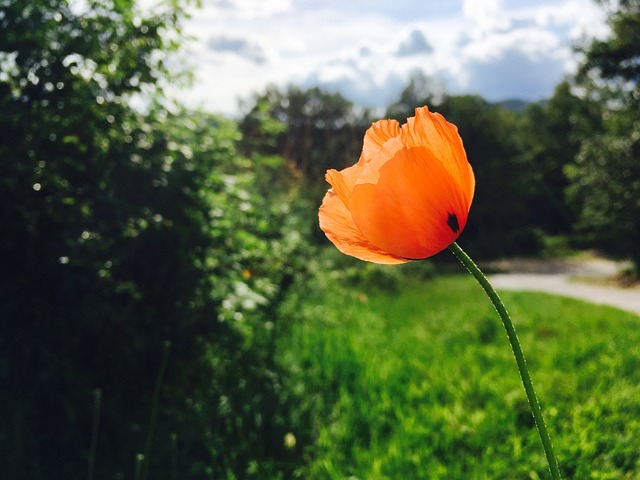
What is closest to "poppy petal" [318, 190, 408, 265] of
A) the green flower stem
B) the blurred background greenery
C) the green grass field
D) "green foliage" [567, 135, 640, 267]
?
A: the green flower stem

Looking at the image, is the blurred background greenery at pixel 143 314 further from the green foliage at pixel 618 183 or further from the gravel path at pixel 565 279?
the green foliage at pixel 618 183

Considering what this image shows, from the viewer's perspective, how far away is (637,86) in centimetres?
1614

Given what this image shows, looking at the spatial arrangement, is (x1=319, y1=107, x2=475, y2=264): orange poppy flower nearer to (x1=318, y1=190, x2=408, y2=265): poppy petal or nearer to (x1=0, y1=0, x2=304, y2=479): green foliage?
(x1=318, y1=190, x2=408, y2=265): poppy petal

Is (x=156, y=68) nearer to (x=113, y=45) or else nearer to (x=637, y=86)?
(x=113, y=45)

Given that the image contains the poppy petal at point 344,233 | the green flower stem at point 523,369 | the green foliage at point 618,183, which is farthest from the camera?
the green foliage at point 618,183

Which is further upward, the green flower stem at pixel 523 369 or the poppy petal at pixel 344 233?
the poppy petal at pixel 344 233

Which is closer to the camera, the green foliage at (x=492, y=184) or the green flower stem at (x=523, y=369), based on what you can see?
the green flower stem at (x=523, y=369)

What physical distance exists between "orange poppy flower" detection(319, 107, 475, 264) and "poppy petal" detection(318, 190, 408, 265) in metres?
0.03

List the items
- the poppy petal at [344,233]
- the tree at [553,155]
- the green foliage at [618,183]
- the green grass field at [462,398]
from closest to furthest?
the poppy petal at [344,233] → the green grass field at [462,398] → the green foliage at [618,183] → the tree at [553,155]

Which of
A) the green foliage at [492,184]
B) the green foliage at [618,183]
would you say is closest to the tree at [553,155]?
the green foliage at [492,184]

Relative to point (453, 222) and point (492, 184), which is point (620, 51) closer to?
point (492, 184)

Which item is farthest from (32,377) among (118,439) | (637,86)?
(637,86)

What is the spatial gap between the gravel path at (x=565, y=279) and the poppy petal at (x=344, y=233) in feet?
26.5

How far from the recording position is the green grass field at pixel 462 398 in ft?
7.65
